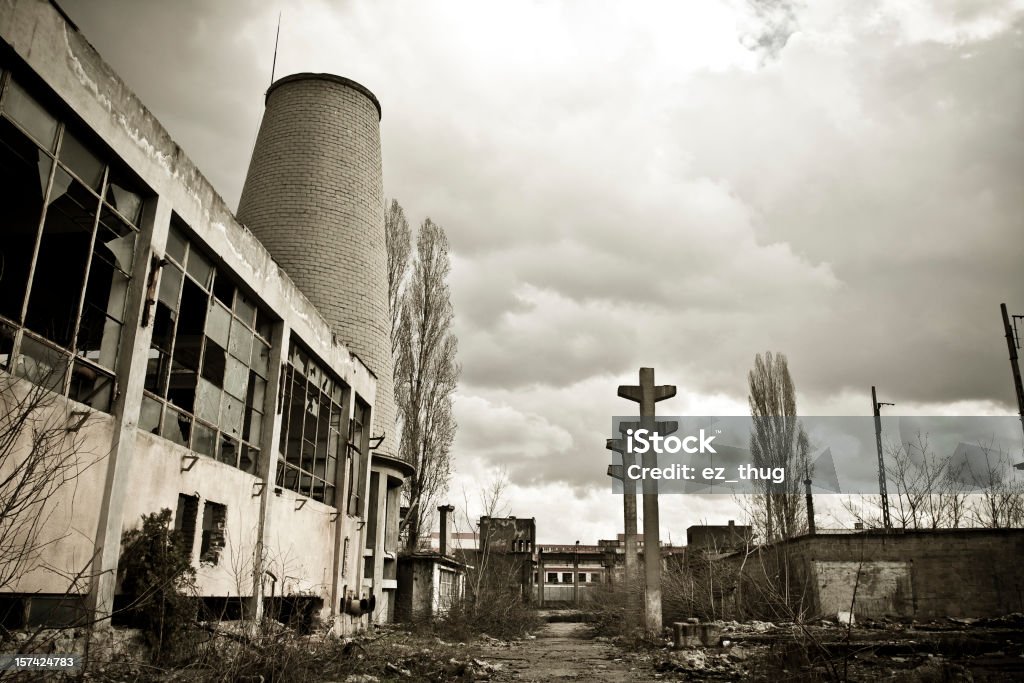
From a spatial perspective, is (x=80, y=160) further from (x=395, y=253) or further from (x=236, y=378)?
(x=395, y=253)

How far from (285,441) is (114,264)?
5.28 meters

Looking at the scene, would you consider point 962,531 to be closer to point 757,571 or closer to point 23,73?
point 757,571

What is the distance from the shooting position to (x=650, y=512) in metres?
13.5

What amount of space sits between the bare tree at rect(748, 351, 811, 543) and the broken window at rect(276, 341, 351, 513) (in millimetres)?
14353

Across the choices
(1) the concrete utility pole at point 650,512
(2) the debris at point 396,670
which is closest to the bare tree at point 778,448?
(1) the concrete utility pole at point 650,512

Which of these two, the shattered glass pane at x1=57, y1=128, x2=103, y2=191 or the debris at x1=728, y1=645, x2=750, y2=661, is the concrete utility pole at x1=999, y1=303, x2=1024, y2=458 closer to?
the debris at x1=728, y1=645, x2=750, y2=661

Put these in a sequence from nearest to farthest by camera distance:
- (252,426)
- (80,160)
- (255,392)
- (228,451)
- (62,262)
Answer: (80,160)
(62,262)
(228,451)
(252,426)
(255,392)

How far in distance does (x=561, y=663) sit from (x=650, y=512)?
3.27 m

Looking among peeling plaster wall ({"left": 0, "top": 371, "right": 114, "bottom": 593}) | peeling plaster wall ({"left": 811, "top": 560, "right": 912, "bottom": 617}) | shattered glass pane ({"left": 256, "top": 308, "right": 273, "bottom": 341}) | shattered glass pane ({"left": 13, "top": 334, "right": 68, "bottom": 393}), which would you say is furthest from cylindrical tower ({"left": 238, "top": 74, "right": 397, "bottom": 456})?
peeling plaster wall ({"left": 811, "top": 560, "right": 912, "bottom": 617})

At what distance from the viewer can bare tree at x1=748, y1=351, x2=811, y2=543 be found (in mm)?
Result: 24547

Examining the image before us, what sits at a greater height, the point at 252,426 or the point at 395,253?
the point at 395,253

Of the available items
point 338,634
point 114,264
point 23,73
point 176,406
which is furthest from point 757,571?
point 23,73

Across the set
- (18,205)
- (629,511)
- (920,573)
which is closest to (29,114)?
(18,205)

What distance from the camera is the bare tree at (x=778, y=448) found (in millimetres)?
24547
